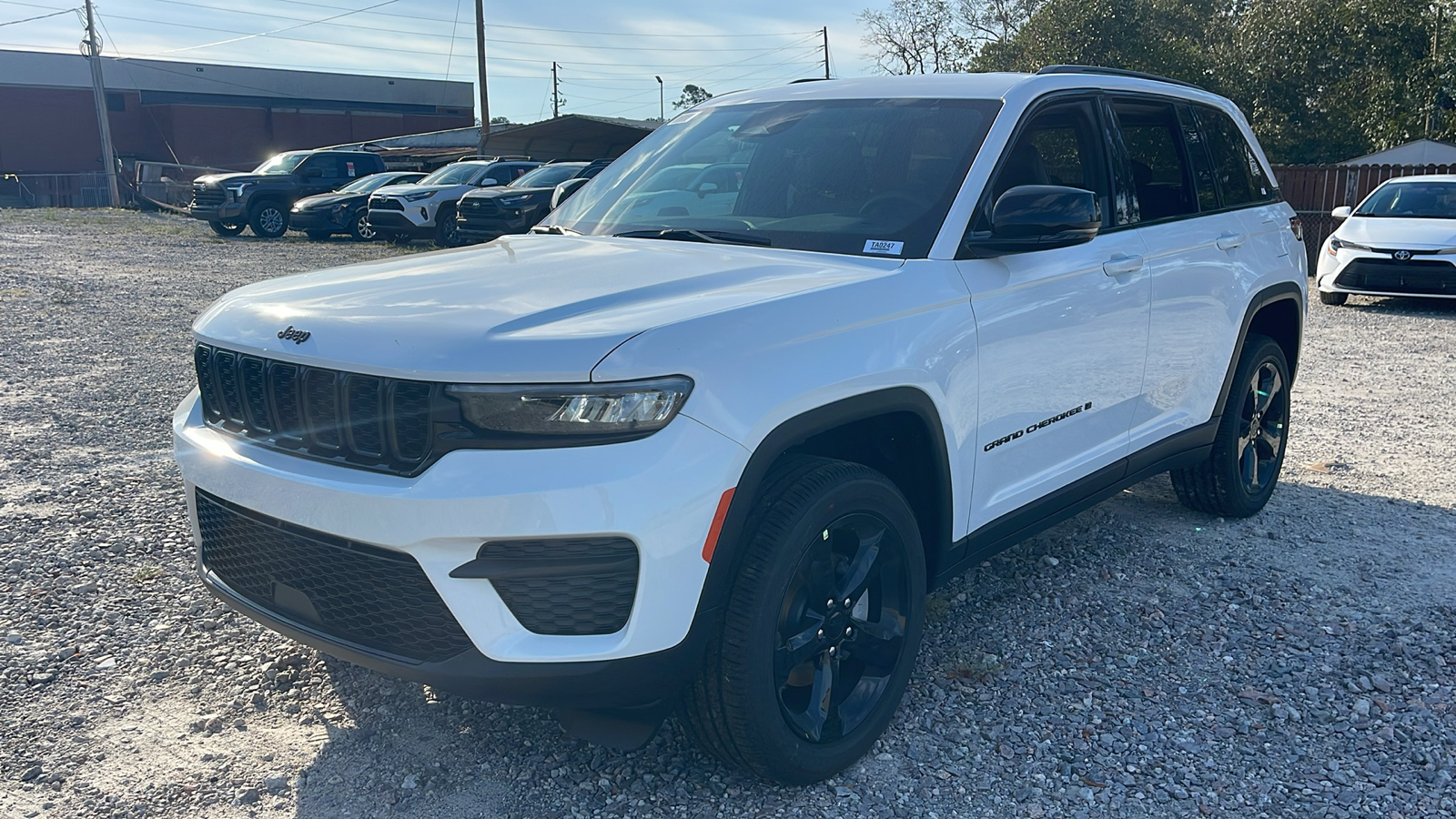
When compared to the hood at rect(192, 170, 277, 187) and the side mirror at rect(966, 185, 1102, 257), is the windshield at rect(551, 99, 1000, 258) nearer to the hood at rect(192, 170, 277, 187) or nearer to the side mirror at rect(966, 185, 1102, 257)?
the side mirror at rect(966, 185, 1102, 257)

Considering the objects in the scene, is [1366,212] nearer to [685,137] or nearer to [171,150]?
[685,137]

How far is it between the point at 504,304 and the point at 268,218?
21.8 metres

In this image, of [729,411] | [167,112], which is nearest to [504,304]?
[729,411]

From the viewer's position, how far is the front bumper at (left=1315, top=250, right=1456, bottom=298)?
39.3 ft

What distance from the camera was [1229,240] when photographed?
185 inches

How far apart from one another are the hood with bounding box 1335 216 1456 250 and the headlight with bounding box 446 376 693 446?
1225 cm

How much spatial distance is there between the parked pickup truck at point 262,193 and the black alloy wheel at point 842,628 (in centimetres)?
2180

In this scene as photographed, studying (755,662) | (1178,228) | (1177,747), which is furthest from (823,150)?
(1177,747)

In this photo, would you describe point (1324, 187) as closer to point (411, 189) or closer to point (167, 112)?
point (411, 189)

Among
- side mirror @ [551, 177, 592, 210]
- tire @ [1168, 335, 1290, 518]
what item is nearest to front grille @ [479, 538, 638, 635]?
side mirror @ [551, 177, 592, 210]

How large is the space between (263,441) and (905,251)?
180 cm

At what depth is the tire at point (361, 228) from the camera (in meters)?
20.6

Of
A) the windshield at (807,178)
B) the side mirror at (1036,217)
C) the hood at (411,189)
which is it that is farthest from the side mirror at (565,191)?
the hood at (411,189)

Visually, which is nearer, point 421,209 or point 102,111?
point 421,209
